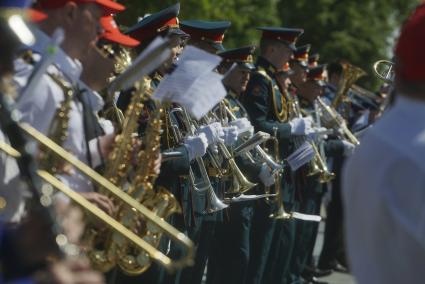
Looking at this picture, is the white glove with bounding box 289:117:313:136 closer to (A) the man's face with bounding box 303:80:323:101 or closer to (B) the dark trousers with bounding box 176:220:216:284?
(A) the man's face with bounding box 303:80:323:101

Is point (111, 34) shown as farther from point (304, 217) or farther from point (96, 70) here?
point (304, 217)

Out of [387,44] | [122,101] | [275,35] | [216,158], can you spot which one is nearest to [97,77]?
[122,101]

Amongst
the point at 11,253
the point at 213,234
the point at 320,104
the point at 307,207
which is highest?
the point at 320,104

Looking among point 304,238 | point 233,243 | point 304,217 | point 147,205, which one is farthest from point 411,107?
point 304,238

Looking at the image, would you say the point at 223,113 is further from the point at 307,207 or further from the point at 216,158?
the point at 307,207

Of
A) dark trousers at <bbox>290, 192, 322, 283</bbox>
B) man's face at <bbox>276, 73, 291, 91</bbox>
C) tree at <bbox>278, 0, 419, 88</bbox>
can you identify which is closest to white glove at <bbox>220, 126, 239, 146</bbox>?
man's face at <bbox>276, 73, 291, 91</bbox>

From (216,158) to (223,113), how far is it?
572 millimetres

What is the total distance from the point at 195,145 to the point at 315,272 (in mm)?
5218

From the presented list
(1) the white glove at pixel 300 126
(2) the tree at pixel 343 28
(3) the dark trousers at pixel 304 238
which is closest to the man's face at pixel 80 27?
(1) the white glove at pixel 300 126

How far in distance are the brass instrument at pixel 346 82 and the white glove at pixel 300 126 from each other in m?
2.71

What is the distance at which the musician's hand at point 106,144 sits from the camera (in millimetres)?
4770

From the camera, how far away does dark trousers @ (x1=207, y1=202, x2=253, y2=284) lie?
8.55 meters

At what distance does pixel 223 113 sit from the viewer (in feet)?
26.9

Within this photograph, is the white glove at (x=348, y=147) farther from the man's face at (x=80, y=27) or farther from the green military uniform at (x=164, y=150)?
the man's face at (x=80, y=27)
